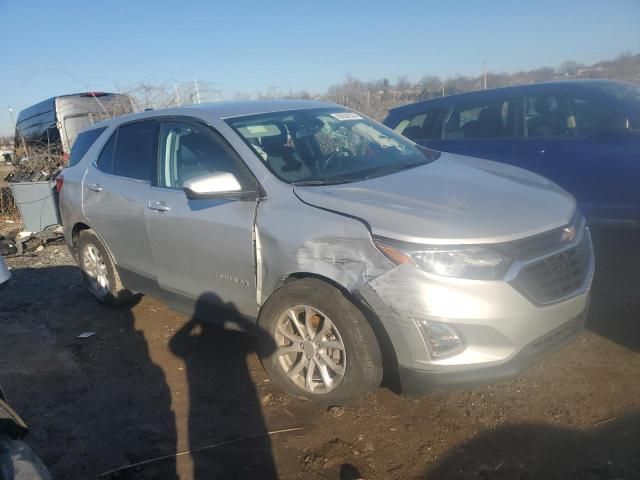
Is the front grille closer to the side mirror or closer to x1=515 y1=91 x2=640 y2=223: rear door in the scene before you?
the side mirror

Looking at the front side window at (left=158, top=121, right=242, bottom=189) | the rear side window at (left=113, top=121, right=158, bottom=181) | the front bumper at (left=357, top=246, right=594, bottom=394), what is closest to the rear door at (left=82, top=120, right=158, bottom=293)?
the rear side window at (left=113, top=121, right=158, bottom=181)

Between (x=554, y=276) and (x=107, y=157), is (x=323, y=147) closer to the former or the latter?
(x=554, y=276)

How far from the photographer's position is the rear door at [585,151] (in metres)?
4.81

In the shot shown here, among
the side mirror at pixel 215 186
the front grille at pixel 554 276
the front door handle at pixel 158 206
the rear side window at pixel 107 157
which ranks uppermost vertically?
the rear side window at pixel 107 157

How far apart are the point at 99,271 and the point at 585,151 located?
4.92 meters

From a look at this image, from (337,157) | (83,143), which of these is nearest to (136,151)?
(83,143)

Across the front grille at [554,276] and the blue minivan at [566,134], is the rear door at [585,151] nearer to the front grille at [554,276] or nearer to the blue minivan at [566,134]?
the blue minivan at [566,134]

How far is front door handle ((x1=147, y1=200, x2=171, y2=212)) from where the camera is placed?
12.5ft

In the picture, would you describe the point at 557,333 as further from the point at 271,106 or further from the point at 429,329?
the point at 271,106

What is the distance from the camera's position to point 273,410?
3182 mm

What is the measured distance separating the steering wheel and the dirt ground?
1523 mm

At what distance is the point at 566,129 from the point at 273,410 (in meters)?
4.15

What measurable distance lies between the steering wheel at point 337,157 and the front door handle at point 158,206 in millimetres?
1206

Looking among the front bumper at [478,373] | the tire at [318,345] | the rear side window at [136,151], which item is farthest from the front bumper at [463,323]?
the rear side window at [136,151]
